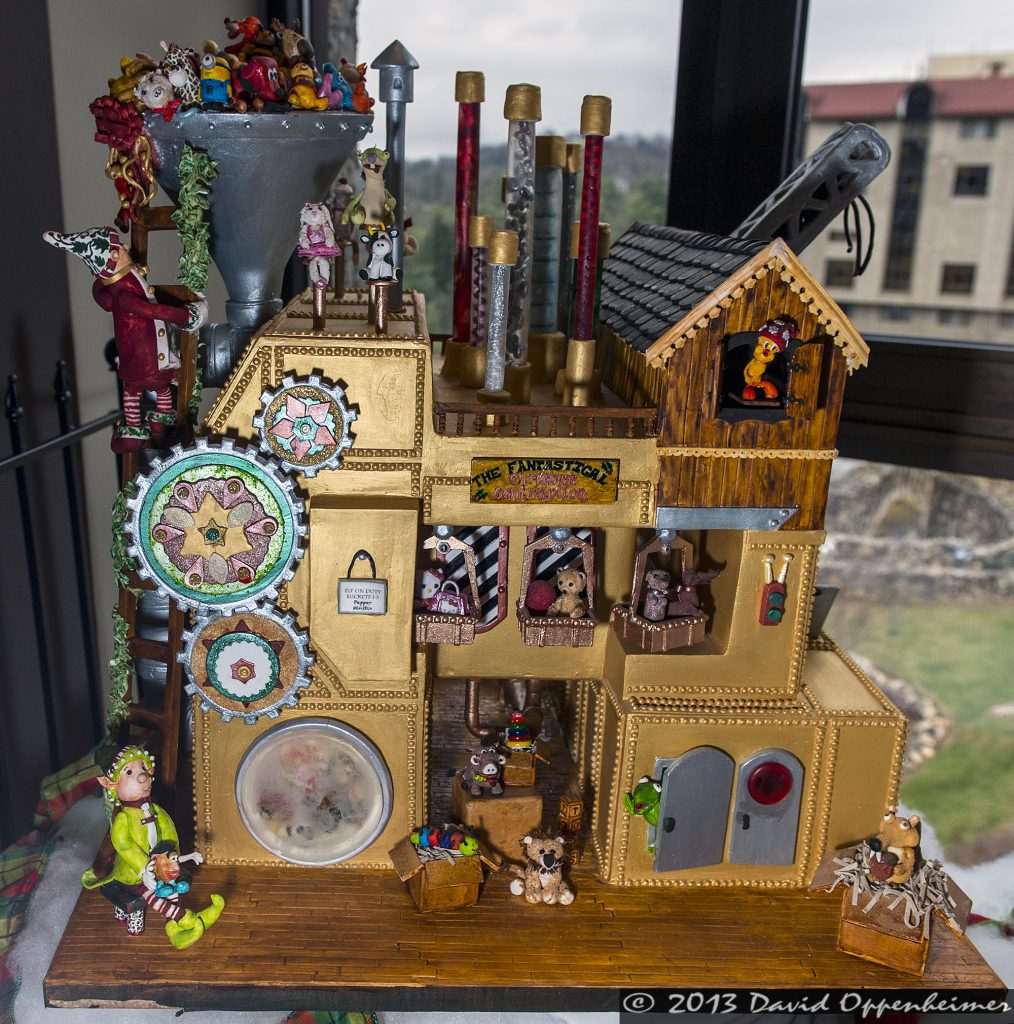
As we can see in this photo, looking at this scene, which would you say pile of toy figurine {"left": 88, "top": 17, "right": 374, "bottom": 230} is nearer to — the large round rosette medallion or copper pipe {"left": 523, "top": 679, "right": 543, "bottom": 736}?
the large round rosette medallion

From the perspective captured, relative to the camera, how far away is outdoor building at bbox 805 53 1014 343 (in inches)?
213

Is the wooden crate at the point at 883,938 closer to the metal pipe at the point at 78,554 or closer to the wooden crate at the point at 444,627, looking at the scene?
A: the wooden crate at the point at 444,627

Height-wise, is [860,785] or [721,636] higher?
[721,636]

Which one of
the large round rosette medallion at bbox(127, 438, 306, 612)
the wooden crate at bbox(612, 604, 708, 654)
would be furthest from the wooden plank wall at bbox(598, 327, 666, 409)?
the large round rosette medallion at bbox(127, 438, 306, 612)

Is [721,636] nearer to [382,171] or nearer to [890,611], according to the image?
[382,171]

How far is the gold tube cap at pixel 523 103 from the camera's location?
3.85 metres

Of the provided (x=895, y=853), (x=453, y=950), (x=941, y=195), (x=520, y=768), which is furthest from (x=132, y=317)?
(x=941, y=195)

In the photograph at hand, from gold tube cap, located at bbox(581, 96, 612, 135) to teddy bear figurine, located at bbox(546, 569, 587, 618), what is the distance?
1584mm

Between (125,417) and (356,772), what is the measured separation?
1509 mm

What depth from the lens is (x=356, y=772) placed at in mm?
3816

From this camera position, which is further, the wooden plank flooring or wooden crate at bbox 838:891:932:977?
wooden crate at bbox 838:891:932:977

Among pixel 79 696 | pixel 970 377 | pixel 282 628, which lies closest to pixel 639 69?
pixel 970 377

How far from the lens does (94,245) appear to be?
3439 mm

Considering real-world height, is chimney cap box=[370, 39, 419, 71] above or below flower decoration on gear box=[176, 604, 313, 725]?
above
